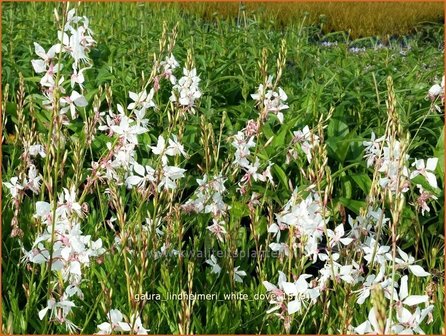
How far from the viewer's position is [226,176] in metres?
2.73

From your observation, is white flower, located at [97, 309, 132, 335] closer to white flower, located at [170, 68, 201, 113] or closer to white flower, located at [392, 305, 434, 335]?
white flower, located at [392, 305, 434, 335]

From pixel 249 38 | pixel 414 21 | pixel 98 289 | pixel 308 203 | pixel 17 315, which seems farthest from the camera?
pixel 414 21

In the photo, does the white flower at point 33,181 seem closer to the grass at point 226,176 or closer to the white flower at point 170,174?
the grass at point 226,176

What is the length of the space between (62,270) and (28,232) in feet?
2.43

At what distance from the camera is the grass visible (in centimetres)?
200

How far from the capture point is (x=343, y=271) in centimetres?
190

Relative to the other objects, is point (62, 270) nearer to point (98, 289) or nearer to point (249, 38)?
point (98, 289)

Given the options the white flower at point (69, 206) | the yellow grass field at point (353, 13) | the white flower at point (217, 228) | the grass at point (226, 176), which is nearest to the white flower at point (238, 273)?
the grass at point (226, 176)

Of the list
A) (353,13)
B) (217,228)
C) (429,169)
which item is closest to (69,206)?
(217,228)

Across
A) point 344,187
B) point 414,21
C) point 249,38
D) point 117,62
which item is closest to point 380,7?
point 414,21

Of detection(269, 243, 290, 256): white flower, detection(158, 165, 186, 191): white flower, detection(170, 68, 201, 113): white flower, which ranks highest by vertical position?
detection(170, 68, 201, 113): white flower

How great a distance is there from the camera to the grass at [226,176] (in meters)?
2.00

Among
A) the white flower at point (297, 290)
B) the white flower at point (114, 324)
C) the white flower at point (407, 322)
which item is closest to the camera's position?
the white flower at point (407, 322)

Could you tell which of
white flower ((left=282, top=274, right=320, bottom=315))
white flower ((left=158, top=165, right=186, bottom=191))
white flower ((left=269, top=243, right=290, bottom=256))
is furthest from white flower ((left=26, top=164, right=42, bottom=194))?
white flower ((left=282, top=274, right=320, bottom=315))
